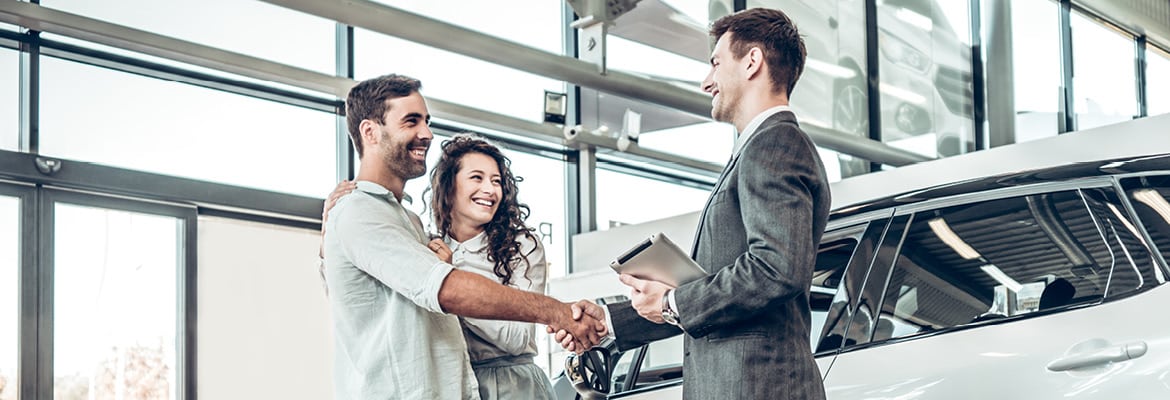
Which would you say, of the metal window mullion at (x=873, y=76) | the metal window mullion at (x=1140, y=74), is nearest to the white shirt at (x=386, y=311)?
the metal window mullion at (x=873, y=76)

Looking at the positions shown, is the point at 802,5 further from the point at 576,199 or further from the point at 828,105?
the point at 576,199

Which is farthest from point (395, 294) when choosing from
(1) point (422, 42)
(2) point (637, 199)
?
(2) point (637, 199)

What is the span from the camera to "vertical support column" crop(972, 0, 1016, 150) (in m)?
10.1

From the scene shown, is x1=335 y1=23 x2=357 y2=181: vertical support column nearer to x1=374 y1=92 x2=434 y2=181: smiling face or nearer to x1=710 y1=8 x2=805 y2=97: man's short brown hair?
x1=374 y1=92 x2=434 y2=181: smiling face

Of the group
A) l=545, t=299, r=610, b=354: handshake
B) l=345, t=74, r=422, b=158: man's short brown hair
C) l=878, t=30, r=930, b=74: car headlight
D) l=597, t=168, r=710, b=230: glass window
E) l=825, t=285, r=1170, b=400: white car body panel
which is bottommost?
l=825, t=285, r=1170, b=400: white car body panel

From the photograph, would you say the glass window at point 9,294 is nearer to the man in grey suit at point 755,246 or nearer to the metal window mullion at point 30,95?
the metal window mullion at point 30,95

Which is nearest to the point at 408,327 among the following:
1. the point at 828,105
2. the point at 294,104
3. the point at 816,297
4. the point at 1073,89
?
the point at 816,297

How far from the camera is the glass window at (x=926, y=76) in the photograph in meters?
10.2

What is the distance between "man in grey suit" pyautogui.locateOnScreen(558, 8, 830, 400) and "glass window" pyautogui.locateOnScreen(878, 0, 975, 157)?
26.7ft

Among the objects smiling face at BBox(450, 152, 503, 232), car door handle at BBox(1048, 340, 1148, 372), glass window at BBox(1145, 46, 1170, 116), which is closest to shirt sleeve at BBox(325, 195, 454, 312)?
smiling face at BBox(450, 152, 503, 232)

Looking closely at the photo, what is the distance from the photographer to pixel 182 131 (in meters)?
6.50

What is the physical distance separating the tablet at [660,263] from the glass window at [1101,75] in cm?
858

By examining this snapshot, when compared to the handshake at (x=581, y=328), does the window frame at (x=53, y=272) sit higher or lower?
higher

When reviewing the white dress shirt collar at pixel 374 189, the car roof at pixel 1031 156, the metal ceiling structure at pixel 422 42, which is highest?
the metal ceiling structure at pixel 422 42
